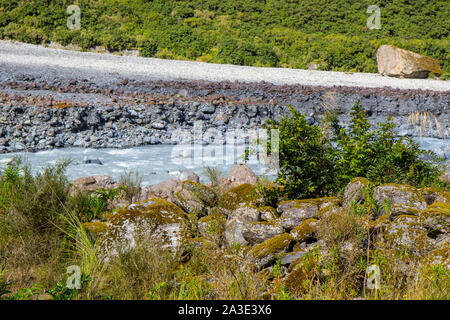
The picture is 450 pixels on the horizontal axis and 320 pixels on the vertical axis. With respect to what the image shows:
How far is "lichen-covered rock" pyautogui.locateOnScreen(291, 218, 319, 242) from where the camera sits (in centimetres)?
354

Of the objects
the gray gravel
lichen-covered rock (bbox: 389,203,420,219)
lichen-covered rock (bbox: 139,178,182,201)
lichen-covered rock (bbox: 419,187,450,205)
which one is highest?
the gray gravel

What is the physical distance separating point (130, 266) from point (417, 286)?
217cm

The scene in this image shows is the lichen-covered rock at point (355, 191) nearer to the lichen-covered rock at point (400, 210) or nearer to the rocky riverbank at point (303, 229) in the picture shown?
the rocky riverbank at point (303, 229)

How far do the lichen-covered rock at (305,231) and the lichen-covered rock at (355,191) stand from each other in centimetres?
46

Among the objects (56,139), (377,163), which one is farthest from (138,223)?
(56,139)

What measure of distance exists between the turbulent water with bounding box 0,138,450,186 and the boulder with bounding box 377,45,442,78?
11.0m

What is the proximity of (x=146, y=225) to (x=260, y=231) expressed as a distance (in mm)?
1194

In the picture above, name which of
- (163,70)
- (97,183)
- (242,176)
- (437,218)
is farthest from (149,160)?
(163,70)

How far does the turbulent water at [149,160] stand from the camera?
23.7ft

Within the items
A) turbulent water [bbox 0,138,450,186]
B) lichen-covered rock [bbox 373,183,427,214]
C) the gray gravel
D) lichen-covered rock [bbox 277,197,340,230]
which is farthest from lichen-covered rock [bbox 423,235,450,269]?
the gray gravel

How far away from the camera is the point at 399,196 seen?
12.5ft

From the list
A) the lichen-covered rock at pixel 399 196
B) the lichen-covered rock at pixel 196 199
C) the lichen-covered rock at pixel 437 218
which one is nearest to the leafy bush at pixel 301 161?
the lichen-covered rock at pixel 399 196

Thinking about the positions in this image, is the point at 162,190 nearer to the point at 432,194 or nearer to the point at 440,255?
the point at 432,194

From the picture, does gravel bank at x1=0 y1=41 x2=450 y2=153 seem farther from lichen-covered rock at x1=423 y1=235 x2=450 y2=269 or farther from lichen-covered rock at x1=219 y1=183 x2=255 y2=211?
lichen-covered rock at x1=423 y1=235 x2=450 y2=269
